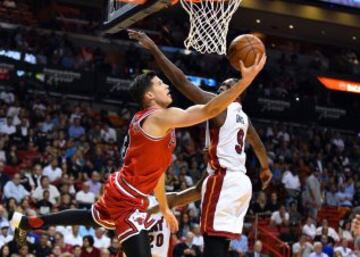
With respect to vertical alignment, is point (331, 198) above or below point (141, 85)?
below

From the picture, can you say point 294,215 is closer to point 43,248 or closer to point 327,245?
point 327,245

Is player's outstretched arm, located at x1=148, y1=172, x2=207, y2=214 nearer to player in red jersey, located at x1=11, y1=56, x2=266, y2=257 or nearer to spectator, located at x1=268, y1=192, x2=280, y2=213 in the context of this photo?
player in red jersey, located at x1=11, y1=56, x2=266, y2=257

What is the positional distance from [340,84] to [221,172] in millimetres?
20129

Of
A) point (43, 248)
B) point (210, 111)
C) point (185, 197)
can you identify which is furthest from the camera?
point (43, 248)

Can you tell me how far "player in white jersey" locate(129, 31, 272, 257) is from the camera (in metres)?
5.88

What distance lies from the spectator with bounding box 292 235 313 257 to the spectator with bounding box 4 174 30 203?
547cm

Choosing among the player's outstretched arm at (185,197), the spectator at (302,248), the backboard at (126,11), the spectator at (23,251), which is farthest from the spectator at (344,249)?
the player's outstretched arm at (185,197)

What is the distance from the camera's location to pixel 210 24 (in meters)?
8.34

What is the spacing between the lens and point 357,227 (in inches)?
223

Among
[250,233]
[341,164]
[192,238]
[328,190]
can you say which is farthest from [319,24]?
[192,238]

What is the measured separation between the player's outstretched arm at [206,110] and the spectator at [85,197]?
9.11 metres

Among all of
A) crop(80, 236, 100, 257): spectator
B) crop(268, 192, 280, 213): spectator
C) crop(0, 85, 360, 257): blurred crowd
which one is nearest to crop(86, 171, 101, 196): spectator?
crop(0, 85, 360, 257): blurred crowd

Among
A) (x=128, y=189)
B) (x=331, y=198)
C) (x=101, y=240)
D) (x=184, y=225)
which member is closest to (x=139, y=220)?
(x=128, y=189)

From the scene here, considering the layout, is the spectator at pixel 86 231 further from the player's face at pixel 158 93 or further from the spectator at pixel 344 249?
the player's face at pixel 158 93
